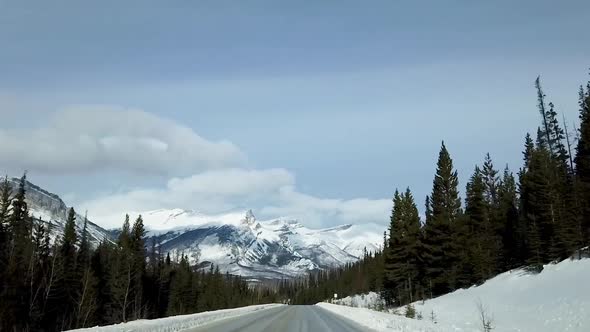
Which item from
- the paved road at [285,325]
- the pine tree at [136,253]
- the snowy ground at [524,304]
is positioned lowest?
the paved road at [285,325]

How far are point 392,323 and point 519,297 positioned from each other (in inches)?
850

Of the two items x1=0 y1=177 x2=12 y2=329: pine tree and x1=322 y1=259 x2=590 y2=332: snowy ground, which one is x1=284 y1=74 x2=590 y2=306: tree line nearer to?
x1=322 y1=259 x2=590 y2=332: snowy ground

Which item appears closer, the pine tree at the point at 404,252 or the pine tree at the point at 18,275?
the pine tree at the point at 18,275

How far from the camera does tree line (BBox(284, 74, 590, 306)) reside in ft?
173

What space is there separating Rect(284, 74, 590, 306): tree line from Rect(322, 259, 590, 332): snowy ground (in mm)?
3767

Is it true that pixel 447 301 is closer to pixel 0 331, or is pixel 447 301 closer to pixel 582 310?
pixel 582 310

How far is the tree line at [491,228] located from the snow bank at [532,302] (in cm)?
380

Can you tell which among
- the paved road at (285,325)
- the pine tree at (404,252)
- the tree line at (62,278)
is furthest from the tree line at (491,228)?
the tree line at (62,278)

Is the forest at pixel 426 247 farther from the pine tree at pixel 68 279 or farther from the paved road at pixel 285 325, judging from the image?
the paved road at pixel 285 325

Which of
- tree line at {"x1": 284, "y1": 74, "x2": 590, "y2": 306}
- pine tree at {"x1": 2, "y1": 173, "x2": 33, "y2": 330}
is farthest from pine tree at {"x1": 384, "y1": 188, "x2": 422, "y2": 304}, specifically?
pine tree at {"x1": 2, "y1": 173, "x2": 33, "y2": 330}

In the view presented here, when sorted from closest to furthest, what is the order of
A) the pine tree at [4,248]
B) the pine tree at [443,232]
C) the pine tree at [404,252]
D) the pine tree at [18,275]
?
1. the pine tree at [4,248]
2. the pine tree at [18,275]
3. the pine tree at [443,232]
4. the pine tree at [404,252]

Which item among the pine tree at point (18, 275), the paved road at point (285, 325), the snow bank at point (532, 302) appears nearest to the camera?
the paved road at point (285, 325)

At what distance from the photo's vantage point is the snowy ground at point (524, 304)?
31531 millimetres

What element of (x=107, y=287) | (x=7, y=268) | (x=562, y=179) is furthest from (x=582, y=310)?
(x=107, y=287)
